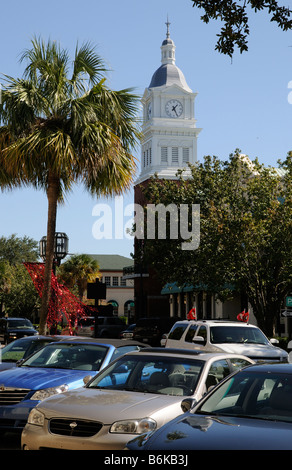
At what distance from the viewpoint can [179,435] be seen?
16.8 ft

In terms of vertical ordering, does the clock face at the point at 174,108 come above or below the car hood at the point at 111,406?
above

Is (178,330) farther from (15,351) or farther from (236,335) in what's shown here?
(15,351)

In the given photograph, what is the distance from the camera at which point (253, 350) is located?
51.6 ft

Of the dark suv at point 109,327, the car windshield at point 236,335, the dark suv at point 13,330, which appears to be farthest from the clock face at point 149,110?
the car windshield at point 236,335

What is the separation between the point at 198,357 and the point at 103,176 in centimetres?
922

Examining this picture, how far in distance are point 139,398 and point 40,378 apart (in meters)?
2.48

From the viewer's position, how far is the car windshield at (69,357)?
10.2m

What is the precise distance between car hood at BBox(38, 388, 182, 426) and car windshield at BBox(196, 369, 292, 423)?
120 centimetres

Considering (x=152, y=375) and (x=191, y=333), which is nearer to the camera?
(x=152, y=375)

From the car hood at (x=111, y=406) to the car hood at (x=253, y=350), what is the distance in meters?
8.38

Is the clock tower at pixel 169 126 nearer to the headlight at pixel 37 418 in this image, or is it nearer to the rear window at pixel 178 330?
the rear window at pixel 178 330

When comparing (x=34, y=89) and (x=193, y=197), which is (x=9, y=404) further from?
(x=193, y=197)

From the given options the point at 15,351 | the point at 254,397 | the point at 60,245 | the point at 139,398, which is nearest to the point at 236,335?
the point at 15,351

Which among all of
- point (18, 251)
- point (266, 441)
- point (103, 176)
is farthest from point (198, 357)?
point (18, 251)
